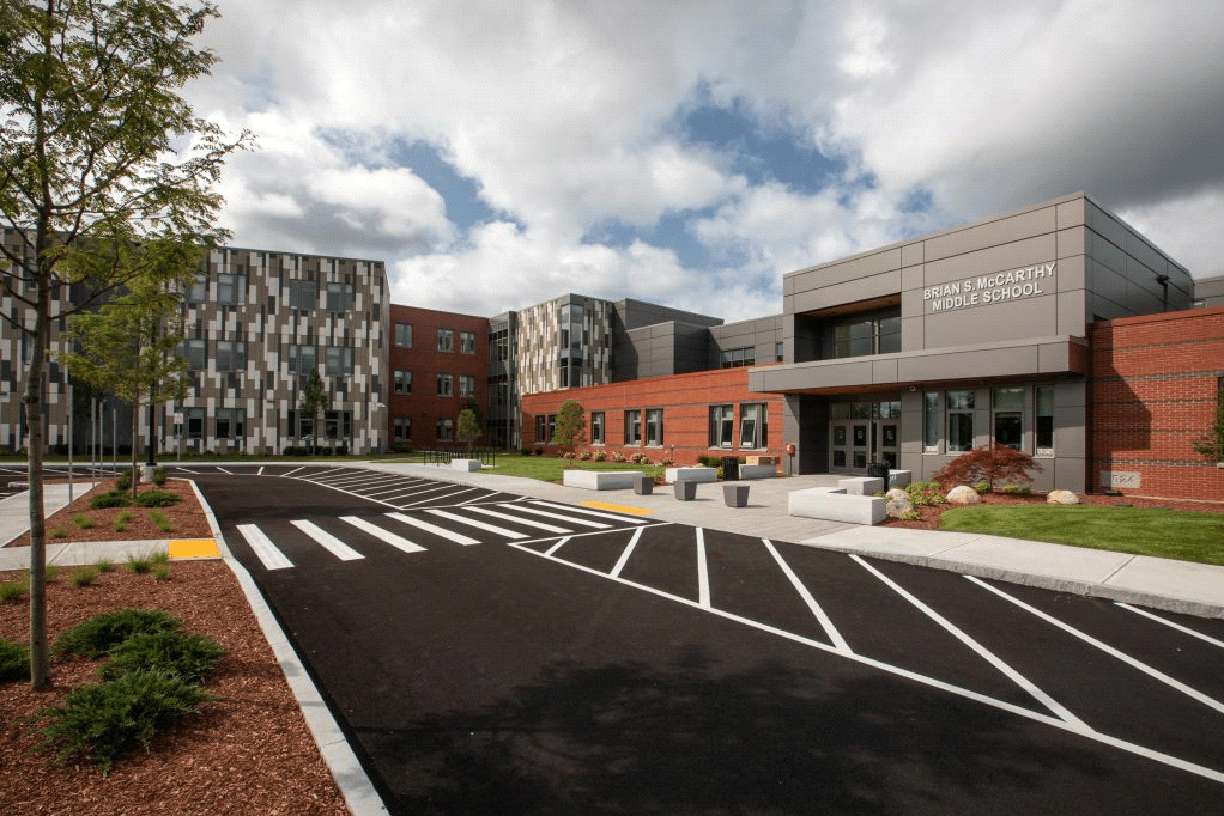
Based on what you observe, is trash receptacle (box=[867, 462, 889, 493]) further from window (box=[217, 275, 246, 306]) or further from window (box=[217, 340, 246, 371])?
window (box=[217, 275, 246, 306])

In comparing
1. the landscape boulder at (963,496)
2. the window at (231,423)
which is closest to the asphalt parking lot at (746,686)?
the landscape boulder at (963,496)

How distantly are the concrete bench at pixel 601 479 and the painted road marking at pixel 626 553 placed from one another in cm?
859

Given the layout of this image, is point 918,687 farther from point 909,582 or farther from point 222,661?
point 222,661

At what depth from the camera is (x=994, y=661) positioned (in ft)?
20.5

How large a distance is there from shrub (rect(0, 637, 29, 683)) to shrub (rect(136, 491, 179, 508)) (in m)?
13.4

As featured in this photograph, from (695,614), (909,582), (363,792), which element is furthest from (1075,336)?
(363,792)

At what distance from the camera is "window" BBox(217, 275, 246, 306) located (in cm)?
5016

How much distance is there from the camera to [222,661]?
18.4 feet

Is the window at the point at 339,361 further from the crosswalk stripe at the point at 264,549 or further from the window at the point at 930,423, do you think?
A: the window at the point at 930,423

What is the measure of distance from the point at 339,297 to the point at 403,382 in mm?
11252

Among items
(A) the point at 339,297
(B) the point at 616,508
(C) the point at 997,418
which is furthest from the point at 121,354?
(A) the point at 339,297

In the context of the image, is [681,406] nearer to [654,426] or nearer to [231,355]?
[654,426]

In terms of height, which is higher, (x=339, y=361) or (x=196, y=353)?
(x=196, y=353)

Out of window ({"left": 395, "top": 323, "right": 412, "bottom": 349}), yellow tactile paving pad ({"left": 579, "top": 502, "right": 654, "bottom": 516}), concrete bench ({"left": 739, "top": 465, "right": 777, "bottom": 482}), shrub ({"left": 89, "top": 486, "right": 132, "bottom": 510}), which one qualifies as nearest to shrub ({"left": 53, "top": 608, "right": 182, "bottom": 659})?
yellow tactile paving pad ({"left": 579, "top": 502, "right": 654, "bottom": 516})
